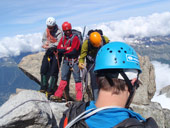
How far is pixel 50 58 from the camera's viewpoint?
1182 cm

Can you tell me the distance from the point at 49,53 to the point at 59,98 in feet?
10.0

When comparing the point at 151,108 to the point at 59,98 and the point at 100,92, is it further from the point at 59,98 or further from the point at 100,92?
the point at 100,92

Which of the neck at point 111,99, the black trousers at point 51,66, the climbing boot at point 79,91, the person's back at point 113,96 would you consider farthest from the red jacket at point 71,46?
the neck at point 111,99

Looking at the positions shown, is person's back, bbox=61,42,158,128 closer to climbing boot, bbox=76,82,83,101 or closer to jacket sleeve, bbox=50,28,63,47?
climbing boot, bbox=76,82,83,101

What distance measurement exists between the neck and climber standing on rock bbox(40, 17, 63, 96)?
9094 millimetres

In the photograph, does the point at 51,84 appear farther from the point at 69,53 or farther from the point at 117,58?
the point at 117,58

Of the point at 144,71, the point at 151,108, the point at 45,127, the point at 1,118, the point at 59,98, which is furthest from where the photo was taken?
the point at 144,71

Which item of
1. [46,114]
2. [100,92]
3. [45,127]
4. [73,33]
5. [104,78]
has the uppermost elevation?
[73,33]

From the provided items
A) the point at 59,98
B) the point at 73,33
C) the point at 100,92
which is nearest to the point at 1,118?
the point at 59,98

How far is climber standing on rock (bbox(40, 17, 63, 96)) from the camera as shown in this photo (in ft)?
37.7

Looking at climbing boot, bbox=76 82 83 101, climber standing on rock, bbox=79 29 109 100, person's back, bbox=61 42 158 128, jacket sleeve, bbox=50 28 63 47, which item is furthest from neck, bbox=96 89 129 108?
jacket sleeve, bbox=50 28 63 47

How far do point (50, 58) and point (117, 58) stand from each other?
9.64 meters

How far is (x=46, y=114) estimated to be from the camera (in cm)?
834

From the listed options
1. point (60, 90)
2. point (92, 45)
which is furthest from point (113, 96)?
point (60, 90)
